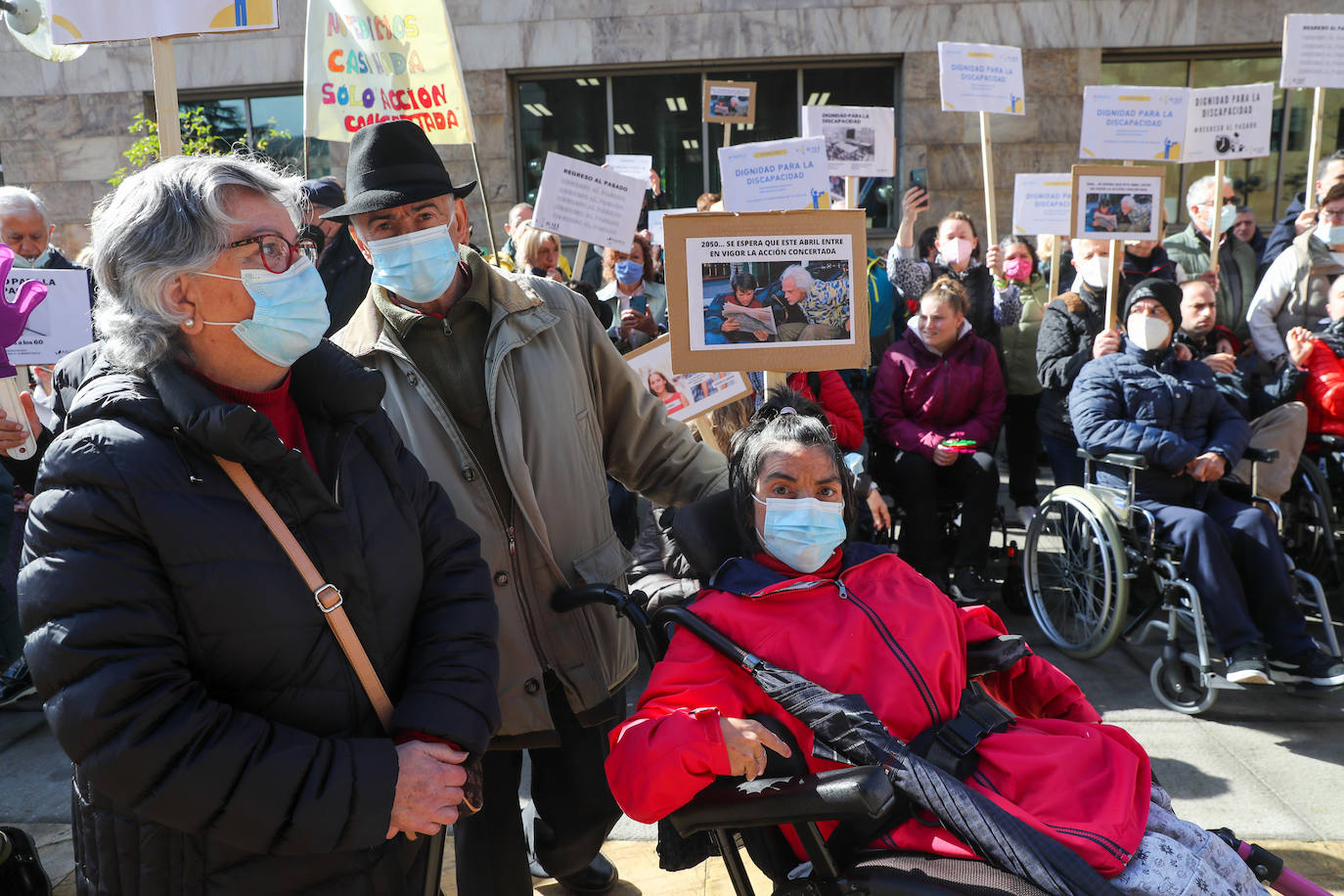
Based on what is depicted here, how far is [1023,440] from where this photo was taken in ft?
21.9

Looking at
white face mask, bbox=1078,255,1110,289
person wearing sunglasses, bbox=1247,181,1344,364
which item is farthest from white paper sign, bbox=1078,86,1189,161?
person wearing sunglasses, bbox=1247,181,1344,364

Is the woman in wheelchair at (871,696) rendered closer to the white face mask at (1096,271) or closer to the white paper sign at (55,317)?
the white paper sign at (55,317)

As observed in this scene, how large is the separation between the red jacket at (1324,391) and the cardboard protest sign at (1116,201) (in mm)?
1105

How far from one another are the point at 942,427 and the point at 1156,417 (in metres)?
1.10

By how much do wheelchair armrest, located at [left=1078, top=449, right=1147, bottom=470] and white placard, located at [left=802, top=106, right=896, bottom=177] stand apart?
302cm

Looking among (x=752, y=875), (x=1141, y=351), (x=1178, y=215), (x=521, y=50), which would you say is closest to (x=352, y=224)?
(x=752, y=875)

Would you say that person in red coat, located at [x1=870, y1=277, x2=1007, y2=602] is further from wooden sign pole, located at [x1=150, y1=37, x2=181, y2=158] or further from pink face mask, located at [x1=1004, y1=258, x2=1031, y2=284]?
wooden sign pole, located at [x1=150, y1=37, x2=181, y2=158]

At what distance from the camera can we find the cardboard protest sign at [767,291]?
9.32 feet

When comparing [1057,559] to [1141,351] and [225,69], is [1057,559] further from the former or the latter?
[225,69]

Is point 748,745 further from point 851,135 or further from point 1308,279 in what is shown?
point 851,135

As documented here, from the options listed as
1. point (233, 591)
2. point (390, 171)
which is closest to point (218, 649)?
point (233, 591)

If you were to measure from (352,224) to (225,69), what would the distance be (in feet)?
34.7

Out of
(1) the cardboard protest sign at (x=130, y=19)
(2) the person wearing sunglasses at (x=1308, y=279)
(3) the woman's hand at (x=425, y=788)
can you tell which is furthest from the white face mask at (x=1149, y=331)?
(3) the woman's hand at (x=425, y=788)

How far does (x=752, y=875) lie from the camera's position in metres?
3.04
